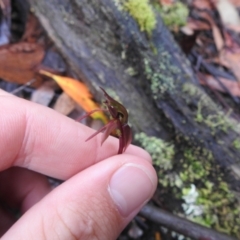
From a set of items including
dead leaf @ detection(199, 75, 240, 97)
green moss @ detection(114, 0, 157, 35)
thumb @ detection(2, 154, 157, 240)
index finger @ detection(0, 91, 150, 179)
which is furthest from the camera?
dead leaf @ detection(199, 75, 240, 97)

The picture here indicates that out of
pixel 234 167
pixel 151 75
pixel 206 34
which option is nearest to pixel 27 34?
pixel 151 75

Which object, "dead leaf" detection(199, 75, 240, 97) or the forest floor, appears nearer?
the forest floor

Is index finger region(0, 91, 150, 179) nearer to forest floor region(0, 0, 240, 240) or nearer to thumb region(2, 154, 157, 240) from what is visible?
thumb region(2, 154, 157, 240)

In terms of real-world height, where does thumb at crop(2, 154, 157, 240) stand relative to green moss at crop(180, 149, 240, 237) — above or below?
above

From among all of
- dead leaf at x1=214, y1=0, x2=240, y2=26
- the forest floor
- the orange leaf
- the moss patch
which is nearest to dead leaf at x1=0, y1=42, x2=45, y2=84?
the forest floor

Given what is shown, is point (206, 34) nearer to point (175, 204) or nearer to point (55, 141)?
point (175, 204)

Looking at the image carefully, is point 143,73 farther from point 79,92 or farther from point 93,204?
point 93,204

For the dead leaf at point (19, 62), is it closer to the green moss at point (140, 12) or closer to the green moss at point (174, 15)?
the green moss at point (140, 12)
